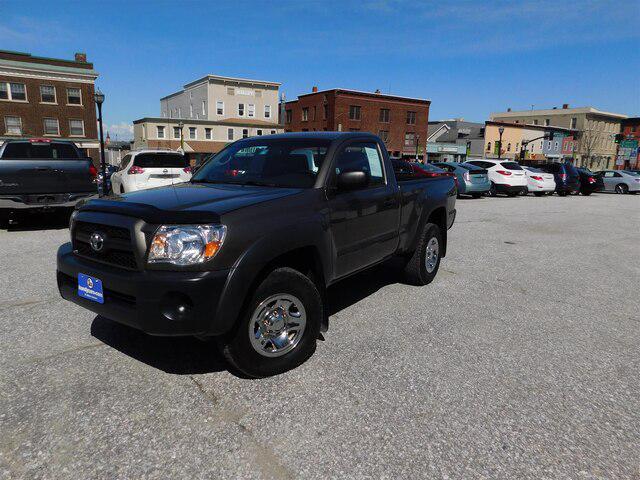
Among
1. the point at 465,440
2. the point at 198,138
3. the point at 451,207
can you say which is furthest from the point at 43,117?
the point at 465,440

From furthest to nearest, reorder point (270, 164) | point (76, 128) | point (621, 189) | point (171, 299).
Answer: point (76, 128)
point (621, 189)
point (270, 164)
point (171, 299)

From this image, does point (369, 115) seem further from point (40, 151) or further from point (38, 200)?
point (38, 200)

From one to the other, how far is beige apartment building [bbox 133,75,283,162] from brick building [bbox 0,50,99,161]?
906cm

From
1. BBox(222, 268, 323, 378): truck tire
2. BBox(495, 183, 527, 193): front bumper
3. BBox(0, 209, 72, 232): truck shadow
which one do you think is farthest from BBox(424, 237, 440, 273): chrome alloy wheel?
BBox(495, 183, 527, 193): front bumper

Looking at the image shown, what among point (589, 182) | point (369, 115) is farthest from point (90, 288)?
point (369, 115)

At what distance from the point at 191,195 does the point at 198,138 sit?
180 ft

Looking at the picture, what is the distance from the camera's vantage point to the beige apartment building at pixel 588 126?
80562 mm

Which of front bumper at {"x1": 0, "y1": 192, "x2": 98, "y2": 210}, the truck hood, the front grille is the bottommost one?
front bumper at {"x1": 0, "y1": 192, "x2": 98, "y2": 210}

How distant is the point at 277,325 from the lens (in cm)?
316

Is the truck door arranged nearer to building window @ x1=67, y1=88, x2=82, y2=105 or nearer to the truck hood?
the truck hood

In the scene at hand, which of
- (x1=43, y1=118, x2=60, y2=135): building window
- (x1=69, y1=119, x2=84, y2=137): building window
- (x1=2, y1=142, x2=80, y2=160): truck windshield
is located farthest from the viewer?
(x1=69, y1=119, x2=84, y2=137): building window

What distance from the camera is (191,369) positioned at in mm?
3273

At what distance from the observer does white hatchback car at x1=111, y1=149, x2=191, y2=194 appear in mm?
11414

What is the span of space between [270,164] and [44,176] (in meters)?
6.62
